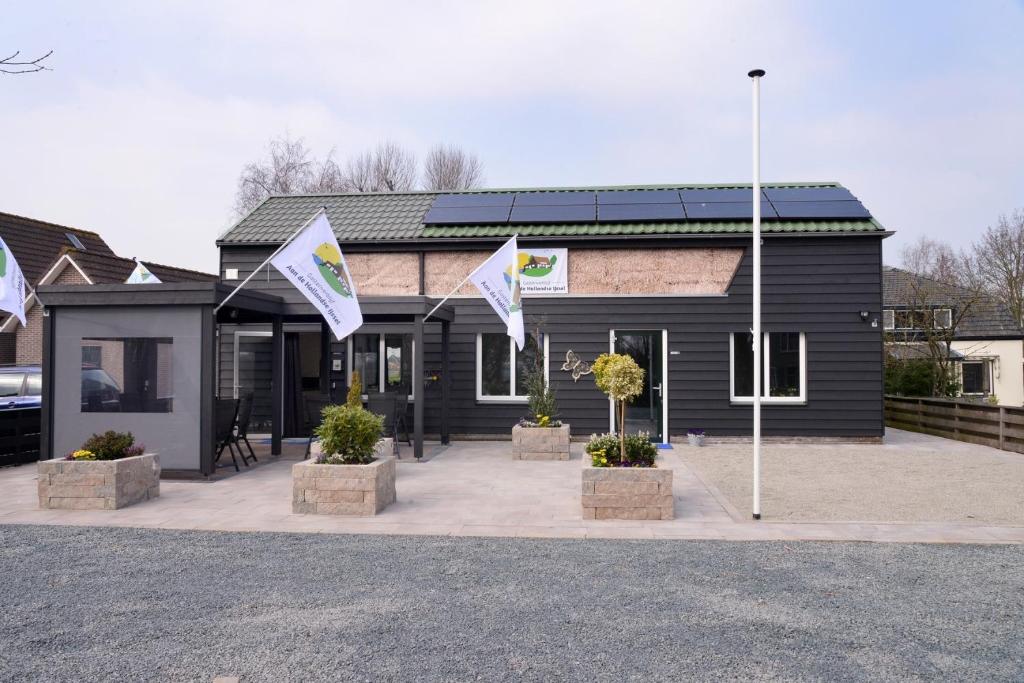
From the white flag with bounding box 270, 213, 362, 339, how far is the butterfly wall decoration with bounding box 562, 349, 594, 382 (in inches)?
196

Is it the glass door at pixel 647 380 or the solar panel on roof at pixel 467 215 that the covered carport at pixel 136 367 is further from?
the glass door at pixel 647 380

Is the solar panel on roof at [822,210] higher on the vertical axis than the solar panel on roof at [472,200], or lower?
lower

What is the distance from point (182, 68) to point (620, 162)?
19994 millimetres

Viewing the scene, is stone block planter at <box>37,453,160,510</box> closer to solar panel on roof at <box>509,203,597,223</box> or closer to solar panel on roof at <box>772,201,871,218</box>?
solar panel on roof at <box>509,203,597,223</box>

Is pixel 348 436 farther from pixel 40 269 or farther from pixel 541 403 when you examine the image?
pixel 40 269

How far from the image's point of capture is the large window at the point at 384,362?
13.9 metres

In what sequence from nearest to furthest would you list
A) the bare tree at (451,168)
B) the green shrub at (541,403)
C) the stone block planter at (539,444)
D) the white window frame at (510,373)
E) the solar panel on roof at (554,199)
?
Result: the stone block planter at (539,444) < the green shrub at (541,403) < the white window frame at (510,373) < the solar panel on roof at (554,199) < the bare tree at (451,168)

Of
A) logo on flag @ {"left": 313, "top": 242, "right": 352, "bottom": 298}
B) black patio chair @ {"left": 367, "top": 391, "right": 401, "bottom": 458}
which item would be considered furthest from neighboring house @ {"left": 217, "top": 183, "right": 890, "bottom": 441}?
logo on flag @ {"left": 313, "top": 242, "right": 352, "bottom": 298}

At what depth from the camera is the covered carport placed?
9000 millimetres

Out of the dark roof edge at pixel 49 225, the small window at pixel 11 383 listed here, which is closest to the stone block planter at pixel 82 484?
the small window at pixel 11 383

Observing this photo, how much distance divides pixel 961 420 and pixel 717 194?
6.14 meters

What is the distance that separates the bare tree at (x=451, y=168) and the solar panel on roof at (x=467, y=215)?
2294 centimetres

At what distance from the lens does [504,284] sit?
36.5ft

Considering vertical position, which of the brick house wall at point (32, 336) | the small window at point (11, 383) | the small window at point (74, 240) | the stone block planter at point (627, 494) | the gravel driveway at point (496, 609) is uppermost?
the small window at point (74, 240)
